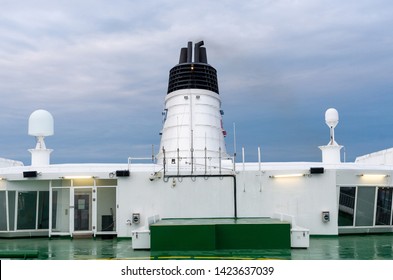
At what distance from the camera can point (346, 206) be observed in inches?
841

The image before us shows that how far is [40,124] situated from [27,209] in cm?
455

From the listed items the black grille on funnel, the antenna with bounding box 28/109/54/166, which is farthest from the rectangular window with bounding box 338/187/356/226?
the antenna with bounding box 28/109/54/166

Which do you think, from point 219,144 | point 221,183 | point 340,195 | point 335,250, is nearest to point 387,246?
point 335,250

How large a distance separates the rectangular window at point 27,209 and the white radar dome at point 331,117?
50.9 ft

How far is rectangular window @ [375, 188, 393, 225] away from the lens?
72.1 ft

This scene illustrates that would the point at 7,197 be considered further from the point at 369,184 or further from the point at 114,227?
the point at 369,184

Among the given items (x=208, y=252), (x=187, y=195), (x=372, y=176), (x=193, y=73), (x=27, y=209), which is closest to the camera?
(x=208, y=252)

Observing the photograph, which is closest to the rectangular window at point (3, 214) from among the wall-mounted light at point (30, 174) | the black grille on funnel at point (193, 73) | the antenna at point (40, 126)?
the wall-mounted light at point (30, 174)

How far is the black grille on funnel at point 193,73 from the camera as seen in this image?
26984 millimetres

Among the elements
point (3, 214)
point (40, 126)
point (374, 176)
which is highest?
point (40, 126)

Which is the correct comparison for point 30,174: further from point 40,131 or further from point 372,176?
point 372,176

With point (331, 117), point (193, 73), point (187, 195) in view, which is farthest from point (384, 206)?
point (193, 73)

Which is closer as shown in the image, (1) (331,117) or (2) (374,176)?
(2) (374,176)

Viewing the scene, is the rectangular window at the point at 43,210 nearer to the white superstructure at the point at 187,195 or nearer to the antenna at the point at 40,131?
the white superstructure at the point at 187,195
